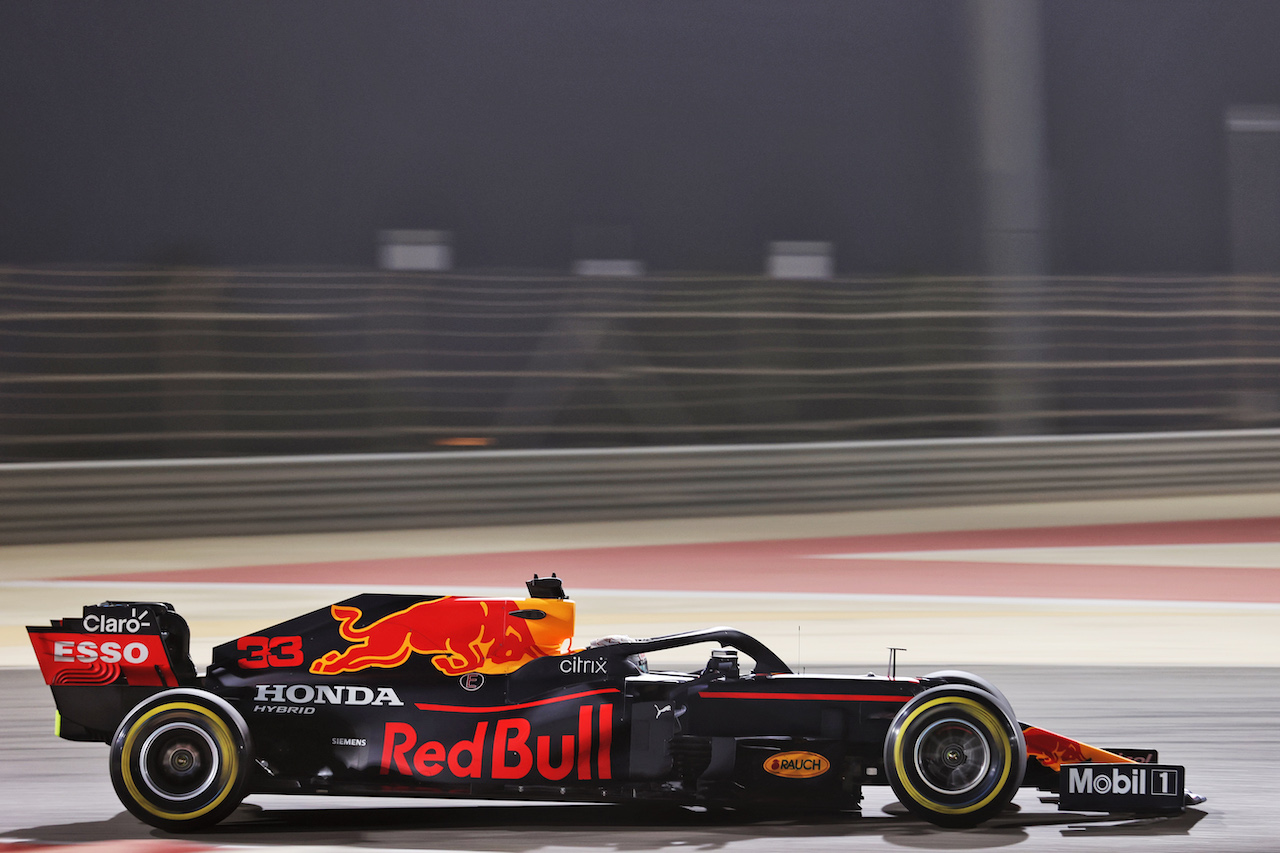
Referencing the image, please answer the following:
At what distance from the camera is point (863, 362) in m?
13.9

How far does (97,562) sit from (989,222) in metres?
8.89

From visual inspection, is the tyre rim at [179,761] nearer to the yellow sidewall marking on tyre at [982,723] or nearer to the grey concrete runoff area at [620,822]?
the grey concrete runoff area at [620,822]

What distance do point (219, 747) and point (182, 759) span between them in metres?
0.12

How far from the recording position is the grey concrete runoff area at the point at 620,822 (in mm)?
4012

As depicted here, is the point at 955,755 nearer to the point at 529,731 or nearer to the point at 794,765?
the point at 794,765

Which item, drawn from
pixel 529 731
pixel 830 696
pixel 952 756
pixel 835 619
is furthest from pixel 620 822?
pixel 835 619

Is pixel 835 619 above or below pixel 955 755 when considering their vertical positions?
A: above

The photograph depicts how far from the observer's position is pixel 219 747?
400 centimetres

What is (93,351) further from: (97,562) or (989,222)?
(989,222)

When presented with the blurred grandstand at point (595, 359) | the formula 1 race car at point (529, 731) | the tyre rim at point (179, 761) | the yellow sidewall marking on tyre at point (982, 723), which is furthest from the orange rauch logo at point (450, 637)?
the blurred grandstand at point (595, 359)

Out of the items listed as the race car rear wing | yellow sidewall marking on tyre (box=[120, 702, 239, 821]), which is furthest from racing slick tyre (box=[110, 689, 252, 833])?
the race car rear wing

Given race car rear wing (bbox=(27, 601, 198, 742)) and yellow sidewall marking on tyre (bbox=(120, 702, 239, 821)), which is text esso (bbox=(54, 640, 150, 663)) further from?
yellow sidewall marking on tyre (bbox=(120, 702, 239, 821))

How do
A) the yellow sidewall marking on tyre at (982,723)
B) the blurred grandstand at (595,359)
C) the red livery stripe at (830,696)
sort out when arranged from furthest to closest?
the blurred grandstand at (595,359), the red livery stripe at (830,696), the yellow sidewall marking on tyre at (982,723)

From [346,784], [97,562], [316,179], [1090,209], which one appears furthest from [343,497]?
[1090,209]
